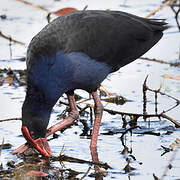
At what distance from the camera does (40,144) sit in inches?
207

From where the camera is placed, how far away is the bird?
5218mm

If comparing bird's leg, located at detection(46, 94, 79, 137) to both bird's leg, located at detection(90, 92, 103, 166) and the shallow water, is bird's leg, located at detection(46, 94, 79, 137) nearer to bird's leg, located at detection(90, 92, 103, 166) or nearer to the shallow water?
the shallow water

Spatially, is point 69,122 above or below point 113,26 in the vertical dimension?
below

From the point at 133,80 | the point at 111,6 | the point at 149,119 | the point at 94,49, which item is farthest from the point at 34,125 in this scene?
the point at 111,6

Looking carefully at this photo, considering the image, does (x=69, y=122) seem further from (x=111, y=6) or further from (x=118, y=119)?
(x=111, y=6)

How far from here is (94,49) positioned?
5469 mm

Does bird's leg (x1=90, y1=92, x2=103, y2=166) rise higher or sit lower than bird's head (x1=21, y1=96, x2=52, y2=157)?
lower

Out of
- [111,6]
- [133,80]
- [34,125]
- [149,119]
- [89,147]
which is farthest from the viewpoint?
[111,6]

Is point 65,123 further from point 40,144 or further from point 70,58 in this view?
point 70,58

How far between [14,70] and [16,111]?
118 cm

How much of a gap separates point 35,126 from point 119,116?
4.32 feet

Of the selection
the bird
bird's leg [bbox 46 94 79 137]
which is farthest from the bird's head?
bird's leg [bbox 46 94 79 137]

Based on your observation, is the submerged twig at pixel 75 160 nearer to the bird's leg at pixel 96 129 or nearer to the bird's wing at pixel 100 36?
the bird's leg at pixel 96 129

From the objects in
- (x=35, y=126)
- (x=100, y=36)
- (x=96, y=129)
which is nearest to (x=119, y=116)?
(x=96, y=129)
